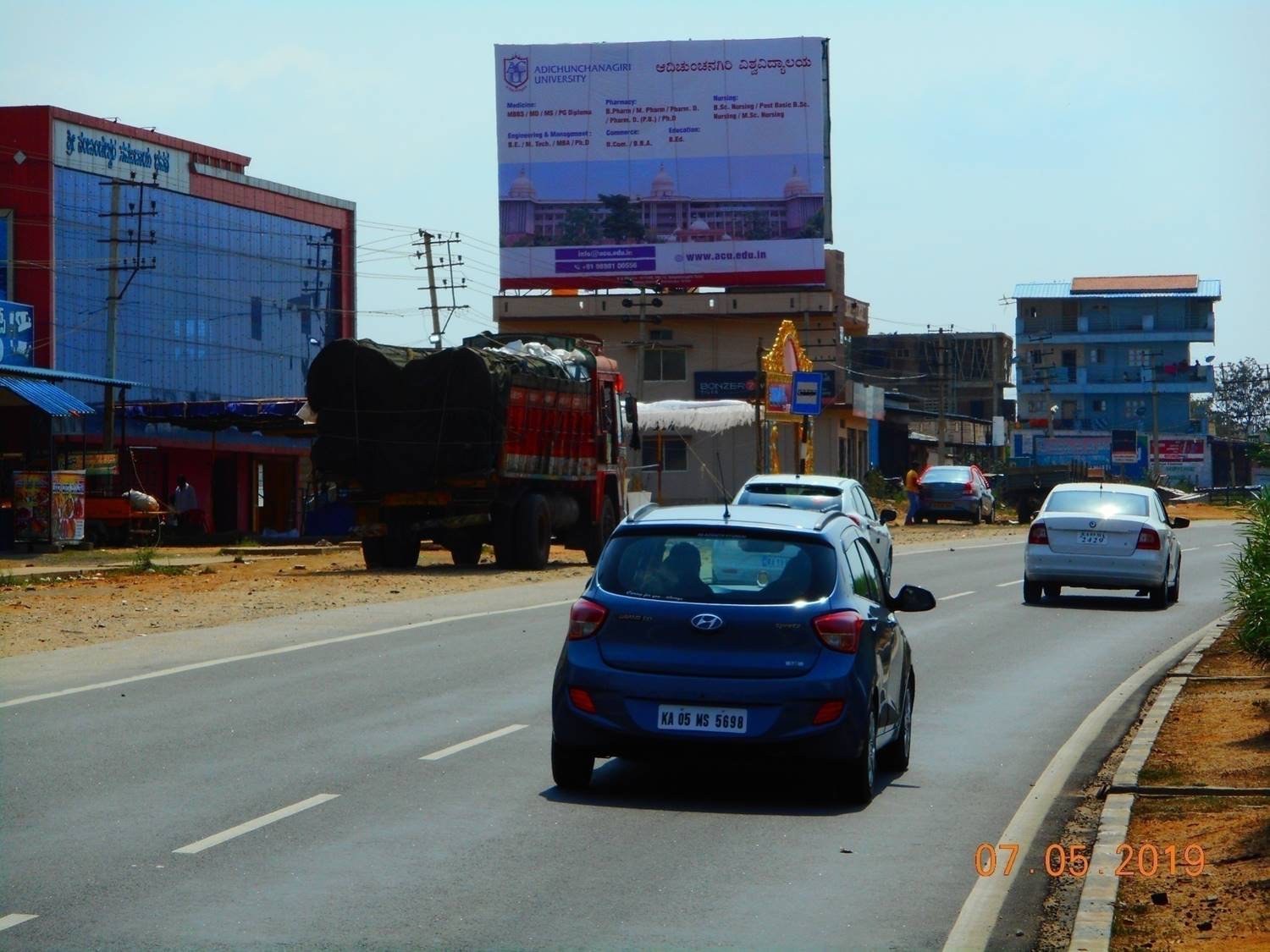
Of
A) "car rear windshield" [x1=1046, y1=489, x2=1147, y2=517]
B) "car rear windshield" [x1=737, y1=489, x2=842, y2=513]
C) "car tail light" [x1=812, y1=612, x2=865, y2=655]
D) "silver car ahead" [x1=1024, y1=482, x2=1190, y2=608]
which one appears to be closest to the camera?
"car tail light" [x1=812, y1=612, x2=865, y2=655]

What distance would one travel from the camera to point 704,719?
922 cm

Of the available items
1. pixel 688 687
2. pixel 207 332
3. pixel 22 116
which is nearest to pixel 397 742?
pixel 688 687

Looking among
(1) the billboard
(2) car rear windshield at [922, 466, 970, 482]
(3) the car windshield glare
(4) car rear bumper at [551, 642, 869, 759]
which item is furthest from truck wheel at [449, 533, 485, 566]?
(1) the billboard

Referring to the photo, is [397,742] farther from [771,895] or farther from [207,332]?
[207,332]

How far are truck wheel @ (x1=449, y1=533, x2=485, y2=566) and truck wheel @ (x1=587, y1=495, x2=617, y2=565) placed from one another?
203cm

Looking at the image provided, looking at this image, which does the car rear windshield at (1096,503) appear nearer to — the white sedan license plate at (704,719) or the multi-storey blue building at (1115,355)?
the white sedan license plate at (704,719)

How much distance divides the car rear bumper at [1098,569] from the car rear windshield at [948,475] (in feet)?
104

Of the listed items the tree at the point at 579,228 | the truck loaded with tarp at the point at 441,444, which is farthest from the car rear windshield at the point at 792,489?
the tree at the point at 579,228

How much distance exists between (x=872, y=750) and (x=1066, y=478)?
54.3 meters

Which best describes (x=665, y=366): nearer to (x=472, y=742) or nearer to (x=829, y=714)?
(x=472, y=742)

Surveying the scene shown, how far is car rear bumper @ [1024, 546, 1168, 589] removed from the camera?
23.9 meters

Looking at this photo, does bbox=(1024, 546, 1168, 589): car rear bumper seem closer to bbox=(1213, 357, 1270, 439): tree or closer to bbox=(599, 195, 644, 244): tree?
bbox=(599, 195, 644, 244): tree

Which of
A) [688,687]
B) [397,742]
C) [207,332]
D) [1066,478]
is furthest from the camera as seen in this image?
[207,332]

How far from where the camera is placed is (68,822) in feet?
28.3
